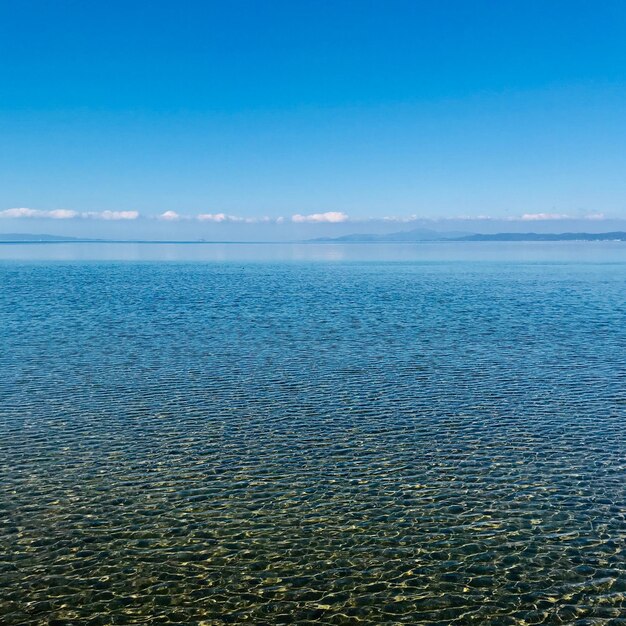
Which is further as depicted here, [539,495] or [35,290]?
[35,290]

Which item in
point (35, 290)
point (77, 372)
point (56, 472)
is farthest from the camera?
point (35, 290)

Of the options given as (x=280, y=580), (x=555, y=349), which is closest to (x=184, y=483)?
(x=280, y=580)

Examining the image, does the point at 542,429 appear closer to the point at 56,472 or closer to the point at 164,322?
the point at 56,472

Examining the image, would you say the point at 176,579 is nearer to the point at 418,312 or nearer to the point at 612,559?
the point at 612,559

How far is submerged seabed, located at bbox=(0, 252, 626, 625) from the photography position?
13078mm

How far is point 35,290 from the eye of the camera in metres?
82.1

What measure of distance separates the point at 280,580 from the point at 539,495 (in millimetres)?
8401

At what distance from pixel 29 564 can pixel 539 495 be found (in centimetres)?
1361

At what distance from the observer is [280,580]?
13648mm

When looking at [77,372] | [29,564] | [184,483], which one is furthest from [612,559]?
[77,372]

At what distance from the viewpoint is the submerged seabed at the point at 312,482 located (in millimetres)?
13078

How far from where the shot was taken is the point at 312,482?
18.8m

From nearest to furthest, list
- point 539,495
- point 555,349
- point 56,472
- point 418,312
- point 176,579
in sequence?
point 176,579
point 539,495
point 56,472
point 555,349
point 418,312

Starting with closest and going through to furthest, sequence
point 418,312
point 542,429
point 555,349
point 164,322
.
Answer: point 542,429 < point 555,349 < point 164,322 < point 418,312
